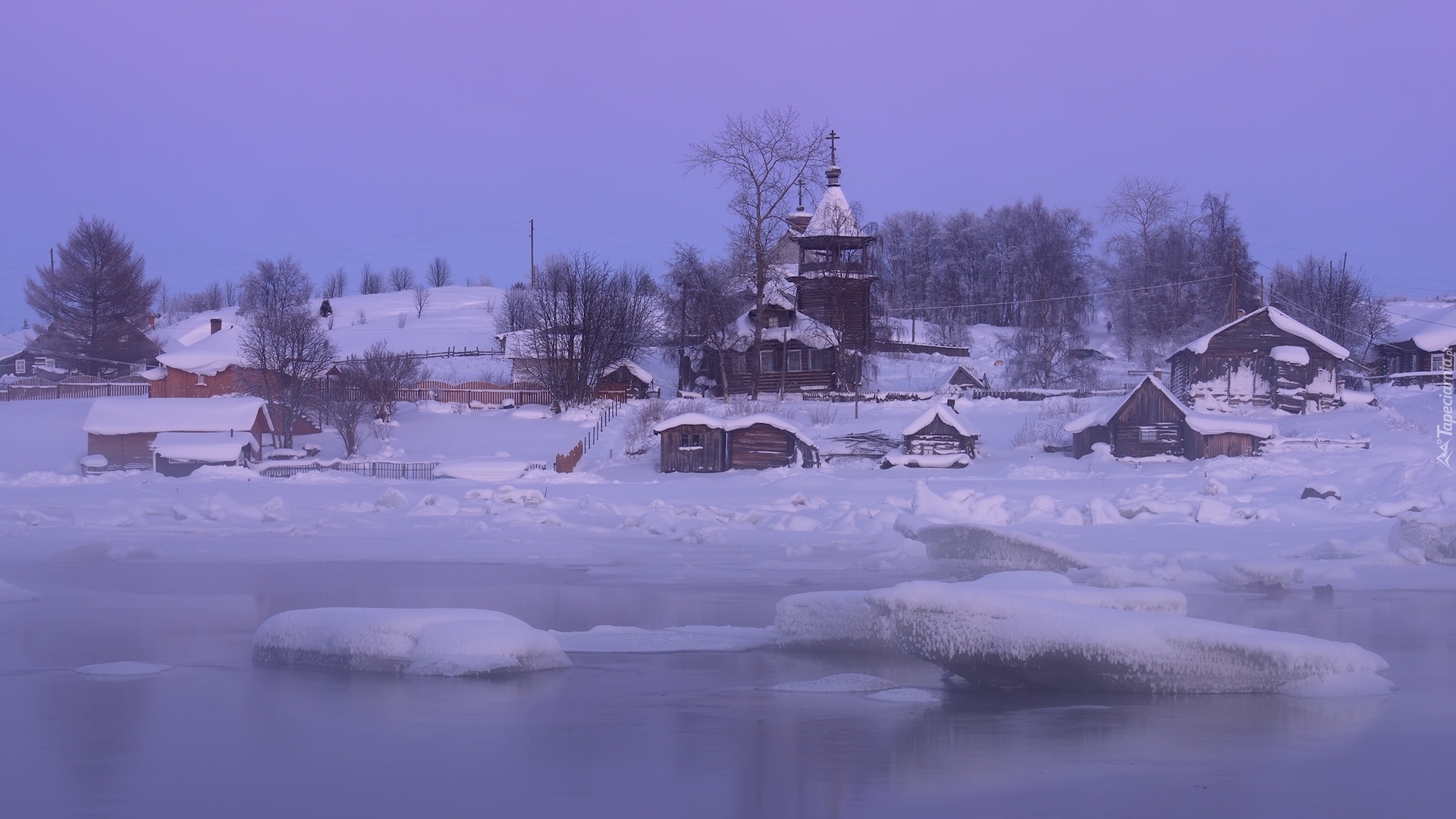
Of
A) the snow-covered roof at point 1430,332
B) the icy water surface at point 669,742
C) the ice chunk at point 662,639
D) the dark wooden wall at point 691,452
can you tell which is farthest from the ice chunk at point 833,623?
the snow-covered roof at point 1430,332

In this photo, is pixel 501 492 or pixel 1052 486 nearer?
pixel 501 492

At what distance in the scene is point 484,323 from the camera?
305ft

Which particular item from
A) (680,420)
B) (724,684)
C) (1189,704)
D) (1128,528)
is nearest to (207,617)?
(724,684)

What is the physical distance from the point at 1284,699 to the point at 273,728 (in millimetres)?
6242

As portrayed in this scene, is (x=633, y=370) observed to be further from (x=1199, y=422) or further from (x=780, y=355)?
(x=1199, y=422)

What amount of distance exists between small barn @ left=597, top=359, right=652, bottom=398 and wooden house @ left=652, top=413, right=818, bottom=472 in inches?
808

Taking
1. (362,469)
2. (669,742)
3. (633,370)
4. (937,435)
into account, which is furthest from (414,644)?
(633,370)

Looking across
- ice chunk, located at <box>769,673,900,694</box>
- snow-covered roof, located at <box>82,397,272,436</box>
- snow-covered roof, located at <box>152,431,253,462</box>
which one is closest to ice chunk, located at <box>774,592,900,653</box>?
ice chunk, located at <box>769,673,900,694</box>

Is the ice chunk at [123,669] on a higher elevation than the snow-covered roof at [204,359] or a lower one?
lower

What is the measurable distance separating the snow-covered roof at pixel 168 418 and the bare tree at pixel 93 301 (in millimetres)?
25604

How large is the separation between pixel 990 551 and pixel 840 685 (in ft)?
22.5

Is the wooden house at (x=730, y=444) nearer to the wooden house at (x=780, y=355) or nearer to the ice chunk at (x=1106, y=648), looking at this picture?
the wooden house at (x=780, y=355)

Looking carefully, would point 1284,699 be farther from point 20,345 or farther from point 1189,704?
point 20,345

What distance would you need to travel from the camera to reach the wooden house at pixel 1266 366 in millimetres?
44906
